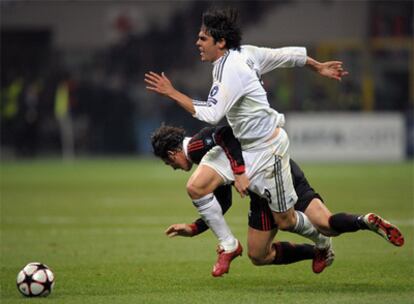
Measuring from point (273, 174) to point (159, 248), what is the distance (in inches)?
162

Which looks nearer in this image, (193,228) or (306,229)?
(306,229)

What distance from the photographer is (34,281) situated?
29.0ft

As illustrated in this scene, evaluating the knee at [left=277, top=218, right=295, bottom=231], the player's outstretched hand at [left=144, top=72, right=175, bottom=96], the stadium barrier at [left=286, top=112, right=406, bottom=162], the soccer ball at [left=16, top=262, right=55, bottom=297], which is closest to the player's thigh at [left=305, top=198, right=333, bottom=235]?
the knee at [left=277, top=218, right=295, bottom=231]

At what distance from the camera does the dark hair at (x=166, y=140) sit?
9781 mm

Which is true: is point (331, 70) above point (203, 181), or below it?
above

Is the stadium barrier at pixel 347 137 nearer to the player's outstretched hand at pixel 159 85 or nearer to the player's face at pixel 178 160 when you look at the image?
the player's face at pixel 178 160

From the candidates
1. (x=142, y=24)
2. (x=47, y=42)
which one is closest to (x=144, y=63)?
(x=142, y=24)

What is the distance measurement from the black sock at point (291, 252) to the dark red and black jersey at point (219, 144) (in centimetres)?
108

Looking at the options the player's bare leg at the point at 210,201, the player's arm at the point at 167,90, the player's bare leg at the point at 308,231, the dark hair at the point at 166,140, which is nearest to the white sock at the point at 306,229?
the player's bare leg at the point at 308,231

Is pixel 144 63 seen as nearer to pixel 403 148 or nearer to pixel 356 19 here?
pixel 356 19

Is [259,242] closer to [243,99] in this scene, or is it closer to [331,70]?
[243,99]

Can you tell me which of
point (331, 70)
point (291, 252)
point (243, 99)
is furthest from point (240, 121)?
point (291, 252)

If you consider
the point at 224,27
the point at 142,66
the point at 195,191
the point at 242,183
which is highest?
the point at 224,27

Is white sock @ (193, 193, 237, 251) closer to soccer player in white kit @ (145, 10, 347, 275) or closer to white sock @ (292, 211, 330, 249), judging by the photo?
soccer player in white kit @ (145, 10, 347, 275)
